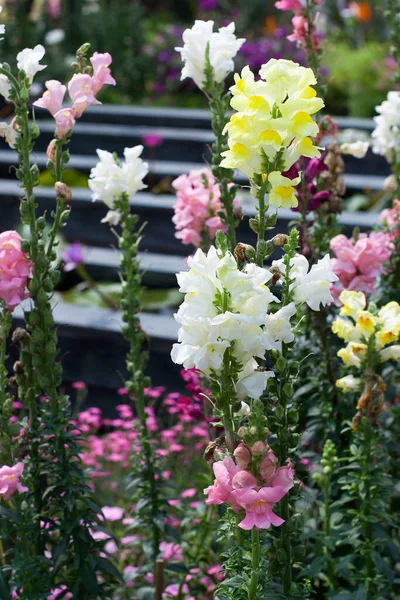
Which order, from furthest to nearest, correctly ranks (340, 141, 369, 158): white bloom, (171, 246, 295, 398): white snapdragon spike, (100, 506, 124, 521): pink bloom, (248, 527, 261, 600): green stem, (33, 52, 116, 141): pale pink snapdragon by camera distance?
(100, 506, 124, 521): pink bloom, (340, 141, 369, 158): white bloom, (33, 52, 116, 141): pale pink snapdragon, (248, 527, 261, 600): green stem, (171, 246, 295, 398): white snapdragon spike

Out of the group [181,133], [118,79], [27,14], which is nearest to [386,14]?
[181,133]

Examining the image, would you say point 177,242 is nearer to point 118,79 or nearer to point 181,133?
point 181,133

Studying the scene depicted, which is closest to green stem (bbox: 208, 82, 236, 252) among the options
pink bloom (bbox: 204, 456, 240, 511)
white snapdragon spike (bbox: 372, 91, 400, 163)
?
white snapdragon spike (bbox: 372, 91, 400, 163)

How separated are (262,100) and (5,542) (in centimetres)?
123

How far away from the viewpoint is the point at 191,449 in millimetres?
3320

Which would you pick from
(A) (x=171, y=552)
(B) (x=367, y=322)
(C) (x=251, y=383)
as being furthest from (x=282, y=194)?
(A) (x=171, y=552)

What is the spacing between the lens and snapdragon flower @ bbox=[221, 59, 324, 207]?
59.2 inches

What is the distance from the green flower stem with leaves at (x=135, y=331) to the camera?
2.23m

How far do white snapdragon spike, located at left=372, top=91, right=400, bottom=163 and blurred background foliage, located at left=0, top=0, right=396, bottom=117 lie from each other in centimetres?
364

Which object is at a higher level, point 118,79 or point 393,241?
point 118,79

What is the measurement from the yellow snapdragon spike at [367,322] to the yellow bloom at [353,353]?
0.11ft

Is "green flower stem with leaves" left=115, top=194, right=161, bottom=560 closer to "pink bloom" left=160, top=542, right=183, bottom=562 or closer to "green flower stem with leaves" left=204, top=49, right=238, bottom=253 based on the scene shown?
"pink bloom" left=160, top=542, right=183, bottom=562

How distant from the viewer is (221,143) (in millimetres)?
A: 2139

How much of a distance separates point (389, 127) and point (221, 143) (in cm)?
65
